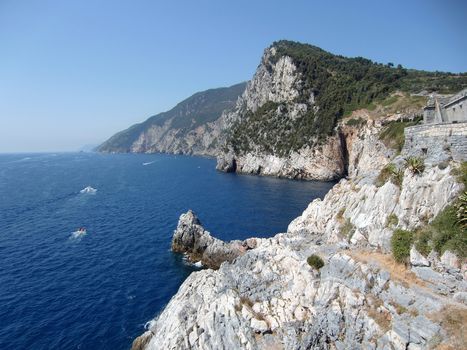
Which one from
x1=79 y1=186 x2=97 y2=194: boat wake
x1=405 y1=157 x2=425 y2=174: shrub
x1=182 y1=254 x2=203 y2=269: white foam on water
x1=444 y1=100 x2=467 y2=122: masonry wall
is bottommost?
x1=182 y1=254 x2=203 y2=269: white foam on water

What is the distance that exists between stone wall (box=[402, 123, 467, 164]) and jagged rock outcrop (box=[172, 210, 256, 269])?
30.2m

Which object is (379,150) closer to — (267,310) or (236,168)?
(236,168)

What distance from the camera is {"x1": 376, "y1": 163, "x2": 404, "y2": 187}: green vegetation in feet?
117

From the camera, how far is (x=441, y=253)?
1110 inches

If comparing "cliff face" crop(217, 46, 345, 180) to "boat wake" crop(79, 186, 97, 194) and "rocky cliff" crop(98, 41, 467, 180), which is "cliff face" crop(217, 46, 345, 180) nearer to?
"rocky cliff" crop(98, 41, 467, 180)

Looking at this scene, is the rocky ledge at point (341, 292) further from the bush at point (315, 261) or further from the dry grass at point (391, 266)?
the bush at point (315, 261)

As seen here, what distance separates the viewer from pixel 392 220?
33.6 m

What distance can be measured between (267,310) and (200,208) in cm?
6241

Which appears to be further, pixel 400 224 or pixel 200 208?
pixel 200 208

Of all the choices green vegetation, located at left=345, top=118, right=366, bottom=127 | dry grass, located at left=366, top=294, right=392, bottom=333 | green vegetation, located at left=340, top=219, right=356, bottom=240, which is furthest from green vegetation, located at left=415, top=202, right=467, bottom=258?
green vegetation, located at left=345, top=118, right=366, bottom=127

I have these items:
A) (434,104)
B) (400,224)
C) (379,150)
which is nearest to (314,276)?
(400,224)

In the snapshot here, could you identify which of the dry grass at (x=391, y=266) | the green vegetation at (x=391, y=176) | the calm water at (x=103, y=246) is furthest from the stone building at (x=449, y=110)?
the calm water at (x=103, y=246)

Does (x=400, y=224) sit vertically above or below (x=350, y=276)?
above

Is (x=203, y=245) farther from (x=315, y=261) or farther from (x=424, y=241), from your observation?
(x=424, y=241)
